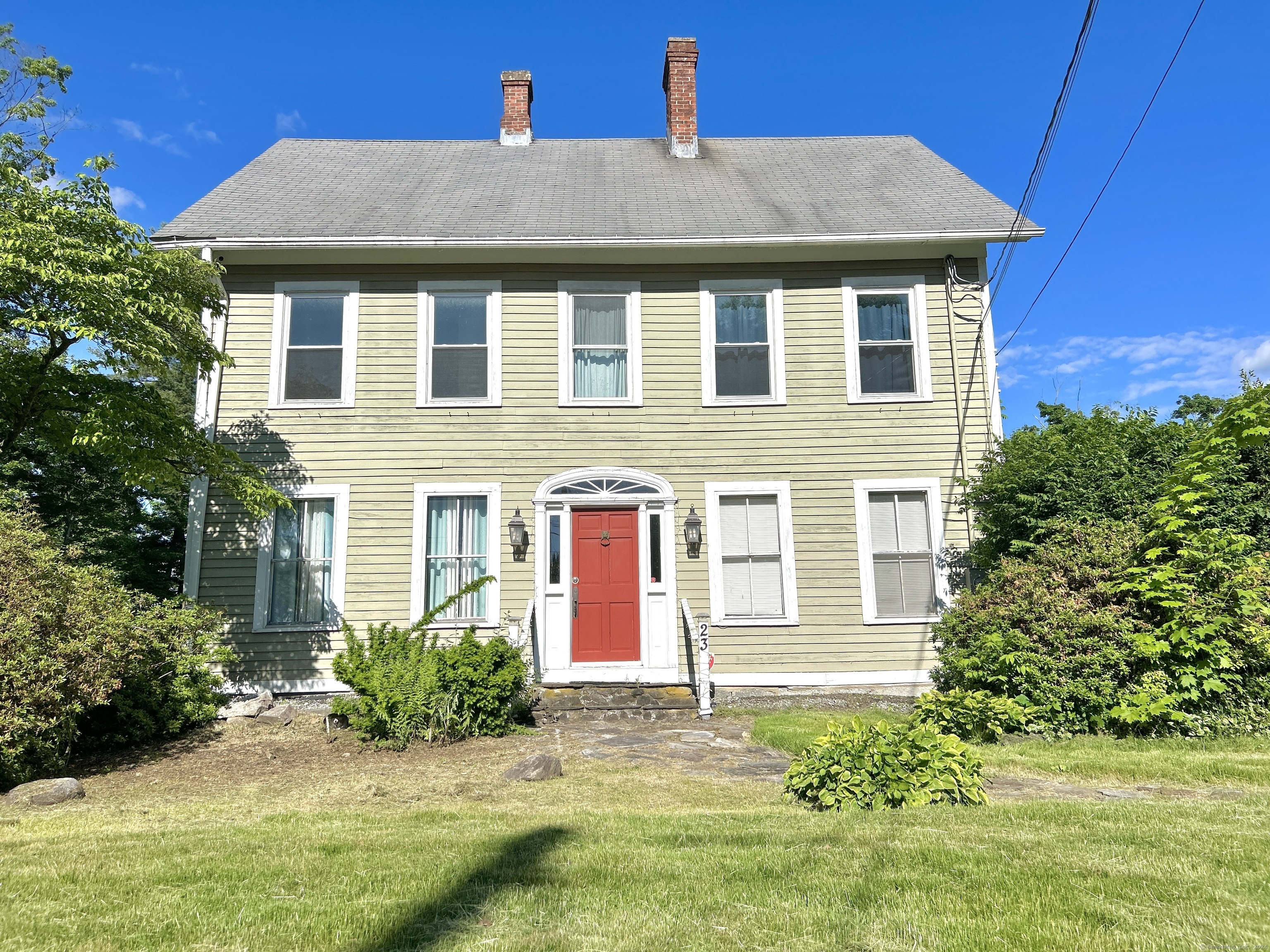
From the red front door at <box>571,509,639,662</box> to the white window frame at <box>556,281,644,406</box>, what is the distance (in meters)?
1.47

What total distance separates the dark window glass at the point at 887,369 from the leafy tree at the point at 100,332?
300 inches

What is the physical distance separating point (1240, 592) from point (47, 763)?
10.5 meters

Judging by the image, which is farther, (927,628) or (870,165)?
(870,165)

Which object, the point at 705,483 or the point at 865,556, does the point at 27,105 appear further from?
the point at 865,556

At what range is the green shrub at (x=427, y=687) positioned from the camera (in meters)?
8.20

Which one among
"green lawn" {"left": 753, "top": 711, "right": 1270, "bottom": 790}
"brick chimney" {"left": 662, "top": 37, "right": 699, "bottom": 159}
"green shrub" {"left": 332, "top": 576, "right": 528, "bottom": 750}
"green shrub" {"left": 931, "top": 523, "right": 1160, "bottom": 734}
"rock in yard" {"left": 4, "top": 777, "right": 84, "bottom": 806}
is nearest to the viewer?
"green lawn" {"left": 753, "top": 711, "right": 1270, "bottom": 790}

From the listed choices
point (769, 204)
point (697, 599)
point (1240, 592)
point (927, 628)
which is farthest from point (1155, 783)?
point (769, 204)

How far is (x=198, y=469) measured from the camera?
33.5 feet

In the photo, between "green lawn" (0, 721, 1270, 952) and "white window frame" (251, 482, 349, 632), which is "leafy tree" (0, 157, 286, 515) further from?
"green lawn" (0, 721, 1270, 952)

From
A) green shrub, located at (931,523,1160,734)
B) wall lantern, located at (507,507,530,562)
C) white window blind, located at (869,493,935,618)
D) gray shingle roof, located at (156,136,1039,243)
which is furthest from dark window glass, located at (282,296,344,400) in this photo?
green shrub, located at (931,523,1160,734)

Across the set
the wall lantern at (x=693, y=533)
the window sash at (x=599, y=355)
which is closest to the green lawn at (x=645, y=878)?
the wall lantern at (x=693, y=533)

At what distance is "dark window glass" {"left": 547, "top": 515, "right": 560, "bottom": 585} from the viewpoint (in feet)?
35.2

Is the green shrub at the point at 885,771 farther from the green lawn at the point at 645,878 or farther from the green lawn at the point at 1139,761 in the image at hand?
the green lawn at the point at 1139,761

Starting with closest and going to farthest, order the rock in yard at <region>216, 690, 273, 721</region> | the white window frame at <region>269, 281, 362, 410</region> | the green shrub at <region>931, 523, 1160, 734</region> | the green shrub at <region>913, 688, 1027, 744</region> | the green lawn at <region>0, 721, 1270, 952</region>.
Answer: the green lawn at <region>0, 721, 1270, 952</region> < the green shrub at <region>913, 688, 1027, 744</region> < the green shrub at <region>931, 523, 1160, 734</region> < the rock in yard at <region>216, 690, 273, 721</region> < the white window frame at <region>269, 281, 362, 410</region>
